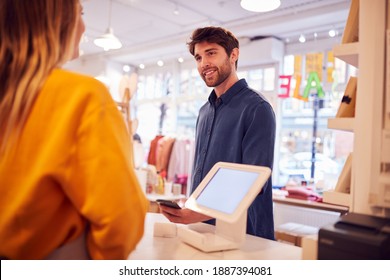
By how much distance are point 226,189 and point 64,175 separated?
69 centimetres

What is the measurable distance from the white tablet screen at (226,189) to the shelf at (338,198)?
0.31 meters

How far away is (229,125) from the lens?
201 cm

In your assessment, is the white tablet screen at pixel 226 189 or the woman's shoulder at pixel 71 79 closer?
the woman's shoulder at pixel 71 79

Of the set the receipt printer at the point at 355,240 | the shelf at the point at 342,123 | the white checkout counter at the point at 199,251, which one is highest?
the shelf at the point at 342,123

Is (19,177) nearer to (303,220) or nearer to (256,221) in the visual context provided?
(256,221)

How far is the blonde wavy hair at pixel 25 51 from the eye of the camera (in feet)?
2.77

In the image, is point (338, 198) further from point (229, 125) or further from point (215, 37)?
point (215, 37)

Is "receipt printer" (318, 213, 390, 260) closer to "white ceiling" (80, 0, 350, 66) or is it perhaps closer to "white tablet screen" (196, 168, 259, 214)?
"white tablet screen" (196, 168, 259, 214)

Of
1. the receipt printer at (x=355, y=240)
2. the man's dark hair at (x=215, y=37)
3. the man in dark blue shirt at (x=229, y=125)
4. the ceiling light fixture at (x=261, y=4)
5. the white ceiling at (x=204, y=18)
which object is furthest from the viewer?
the white ceiling at (x=204, y=18)

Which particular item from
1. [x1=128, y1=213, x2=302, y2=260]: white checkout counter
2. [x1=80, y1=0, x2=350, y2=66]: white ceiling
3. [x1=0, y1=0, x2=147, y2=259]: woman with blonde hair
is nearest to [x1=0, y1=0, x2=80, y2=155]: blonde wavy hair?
[x1=0, y1=0, x2=147, y2=259]: woman with blonde hair

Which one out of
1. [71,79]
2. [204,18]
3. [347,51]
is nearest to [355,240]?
[347,51]

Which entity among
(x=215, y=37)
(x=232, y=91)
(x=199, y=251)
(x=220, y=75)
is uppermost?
(x=215, y=37)

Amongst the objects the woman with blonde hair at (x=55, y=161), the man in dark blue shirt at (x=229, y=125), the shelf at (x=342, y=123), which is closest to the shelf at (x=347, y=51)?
the shelf at (x=342, y=123)

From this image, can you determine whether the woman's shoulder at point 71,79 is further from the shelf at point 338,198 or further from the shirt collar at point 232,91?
the shirt collar at point 232,91
